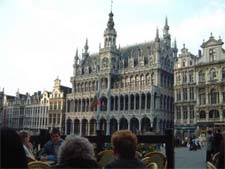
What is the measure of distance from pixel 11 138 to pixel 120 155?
1.44 metres

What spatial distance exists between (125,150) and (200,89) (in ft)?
138

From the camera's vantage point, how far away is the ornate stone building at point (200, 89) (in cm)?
4278

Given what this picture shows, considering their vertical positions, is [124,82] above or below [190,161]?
above

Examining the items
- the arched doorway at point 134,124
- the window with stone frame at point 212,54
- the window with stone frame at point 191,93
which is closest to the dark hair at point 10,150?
the window with stone frame at point 212,54

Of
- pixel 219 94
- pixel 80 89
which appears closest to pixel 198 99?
pixel 219 94

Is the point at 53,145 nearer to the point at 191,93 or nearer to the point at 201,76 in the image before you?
the point at 201,76

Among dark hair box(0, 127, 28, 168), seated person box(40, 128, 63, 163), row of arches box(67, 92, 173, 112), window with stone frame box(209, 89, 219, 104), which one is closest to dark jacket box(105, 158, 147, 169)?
dark hair box(0, 127, 28, 168)

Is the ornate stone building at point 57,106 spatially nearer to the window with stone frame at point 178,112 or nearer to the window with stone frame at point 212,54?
the window with stone frame at point 178,112

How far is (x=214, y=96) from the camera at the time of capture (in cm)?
4350

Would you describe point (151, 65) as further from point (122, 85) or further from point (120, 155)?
point (120, 155)

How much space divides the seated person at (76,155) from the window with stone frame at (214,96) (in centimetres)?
4132

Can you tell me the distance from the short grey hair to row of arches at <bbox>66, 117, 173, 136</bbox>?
138 ft

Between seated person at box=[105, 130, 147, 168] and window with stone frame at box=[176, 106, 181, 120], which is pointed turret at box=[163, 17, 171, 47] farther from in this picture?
seated person at box=[105, 130, 147, 168]

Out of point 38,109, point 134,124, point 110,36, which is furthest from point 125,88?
point 38,109
